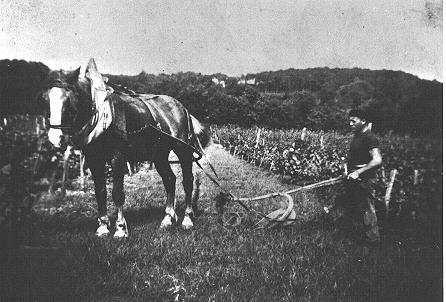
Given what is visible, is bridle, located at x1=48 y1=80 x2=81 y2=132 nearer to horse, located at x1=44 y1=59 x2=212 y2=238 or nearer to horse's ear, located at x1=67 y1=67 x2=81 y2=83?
horse, located at x1=44 y1=59 x2=212 y2=238

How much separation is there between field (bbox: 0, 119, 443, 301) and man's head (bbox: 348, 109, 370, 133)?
1385 mm

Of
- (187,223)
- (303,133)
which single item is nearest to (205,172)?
(187,223)

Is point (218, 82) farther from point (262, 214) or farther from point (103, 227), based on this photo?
point (103, 227)

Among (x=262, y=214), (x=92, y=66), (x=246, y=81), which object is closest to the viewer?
(x=92, y=66)

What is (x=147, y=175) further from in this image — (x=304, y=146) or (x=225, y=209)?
(x=304, y=146)

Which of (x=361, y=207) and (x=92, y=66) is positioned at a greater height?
(x=92, y=66)

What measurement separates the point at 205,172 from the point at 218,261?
1.49m

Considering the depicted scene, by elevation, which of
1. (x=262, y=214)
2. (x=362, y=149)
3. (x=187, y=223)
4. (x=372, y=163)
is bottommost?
(x=187, y=223)

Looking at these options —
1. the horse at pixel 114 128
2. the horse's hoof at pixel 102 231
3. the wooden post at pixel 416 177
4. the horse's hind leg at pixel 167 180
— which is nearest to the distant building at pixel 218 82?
the horse at pixel 114 128

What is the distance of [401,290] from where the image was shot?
4281mm

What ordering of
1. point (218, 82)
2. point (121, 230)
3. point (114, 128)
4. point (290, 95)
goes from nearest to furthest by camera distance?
point (121, 230), point (114, 128), point (218, 82), point (290, 95)

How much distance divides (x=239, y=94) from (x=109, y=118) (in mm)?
2059

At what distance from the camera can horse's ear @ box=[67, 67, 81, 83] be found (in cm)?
498

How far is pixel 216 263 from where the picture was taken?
473 cm
